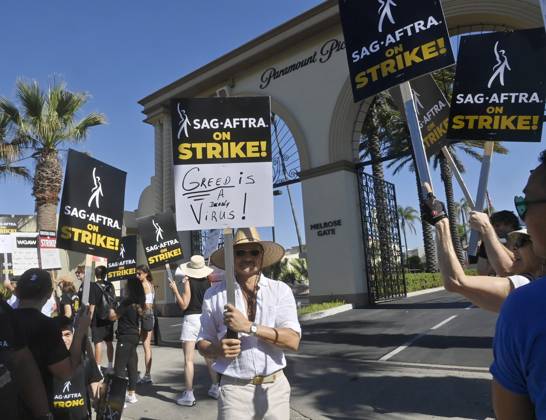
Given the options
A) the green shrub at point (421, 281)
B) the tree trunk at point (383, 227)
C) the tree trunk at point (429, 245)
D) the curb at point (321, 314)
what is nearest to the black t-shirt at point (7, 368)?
the curb at point (321, 314)

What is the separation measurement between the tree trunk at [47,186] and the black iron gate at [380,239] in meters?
10.8

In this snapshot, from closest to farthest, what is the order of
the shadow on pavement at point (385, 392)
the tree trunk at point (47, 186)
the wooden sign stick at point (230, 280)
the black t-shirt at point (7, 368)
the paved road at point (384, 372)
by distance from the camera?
the black t-shirt at point (7, 368) < the wooden sign stick at point (230, 280) < the shadow on pavement at point (385, 392) < the paved road at point (384, 372) < the tree trunk at point (47, 186)

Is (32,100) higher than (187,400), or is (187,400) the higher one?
(32,100)

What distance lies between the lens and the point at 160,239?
28.0ft

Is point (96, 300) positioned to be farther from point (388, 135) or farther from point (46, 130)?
point (388, 135)

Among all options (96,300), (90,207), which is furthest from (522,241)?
(96,300)

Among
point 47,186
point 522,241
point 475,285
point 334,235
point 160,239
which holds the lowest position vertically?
point 475,285

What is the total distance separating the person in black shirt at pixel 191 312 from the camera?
580 cm

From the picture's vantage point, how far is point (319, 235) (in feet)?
49.6

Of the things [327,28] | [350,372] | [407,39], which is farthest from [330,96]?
[407,39]

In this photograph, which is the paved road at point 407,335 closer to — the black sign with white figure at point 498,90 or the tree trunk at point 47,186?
the black sign with white figure at point 498,90

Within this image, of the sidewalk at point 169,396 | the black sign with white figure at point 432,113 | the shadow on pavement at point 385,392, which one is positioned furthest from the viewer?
the sidewalk at point 169,396

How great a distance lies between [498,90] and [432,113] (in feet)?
1.96

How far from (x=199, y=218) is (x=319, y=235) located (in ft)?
39.7
